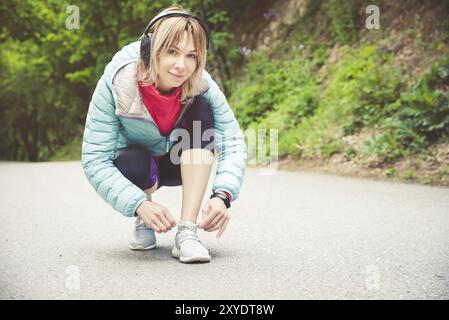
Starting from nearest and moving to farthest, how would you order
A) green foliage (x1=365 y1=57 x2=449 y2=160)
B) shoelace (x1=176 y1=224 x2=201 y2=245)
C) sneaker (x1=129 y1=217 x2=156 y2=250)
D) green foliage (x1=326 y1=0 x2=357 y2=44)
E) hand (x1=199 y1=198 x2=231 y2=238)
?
hand (x1=199 y1=198 x2=231 y2=238) < shoelace (x1=176 y1=224 x2=201 y2=245) < sneaker (x1=129 y1=217 x2=156 y2=250) < green foliage (x1=365 y1=57 x2=449 y2=160) < green foliage (x1=326 y1=0 x2=357 y2=44)

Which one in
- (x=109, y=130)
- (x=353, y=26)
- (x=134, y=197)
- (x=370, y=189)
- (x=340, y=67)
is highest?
(x=353, y=26)

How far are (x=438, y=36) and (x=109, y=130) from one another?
780cm

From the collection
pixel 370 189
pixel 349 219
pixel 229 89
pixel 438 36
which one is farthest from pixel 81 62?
pixel 349 219

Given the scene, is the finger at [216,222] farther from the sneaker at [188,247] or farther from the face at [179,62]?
the face at [179,62]

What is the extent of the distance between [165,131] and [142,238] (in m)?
0.66

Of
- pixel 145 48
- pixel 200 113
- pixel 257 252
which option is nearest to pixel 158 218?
pixel 200 113

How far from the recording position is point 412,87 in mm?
8641

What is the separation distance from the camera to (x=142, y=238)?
3504 mm

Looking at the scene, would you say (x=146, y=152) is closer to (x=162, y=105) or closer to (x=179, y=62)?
(x=162, y=105)

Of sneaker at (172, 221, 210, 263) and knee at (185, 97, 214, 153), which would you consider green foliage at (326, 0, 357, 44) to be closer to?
knee at (185, 97, 214, 153)

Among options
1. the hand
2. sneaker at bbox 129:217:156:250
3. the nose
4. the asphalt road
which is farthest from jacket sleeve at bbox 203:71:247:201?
sneaker at bbox 129:217:156:250

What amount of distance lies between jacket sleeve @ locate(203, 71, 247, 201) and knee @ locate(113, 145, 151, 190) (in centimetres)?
38

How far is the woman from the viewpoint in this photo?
3.00 m

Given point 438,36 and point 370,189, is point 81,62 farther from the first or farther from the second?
point 370,189
